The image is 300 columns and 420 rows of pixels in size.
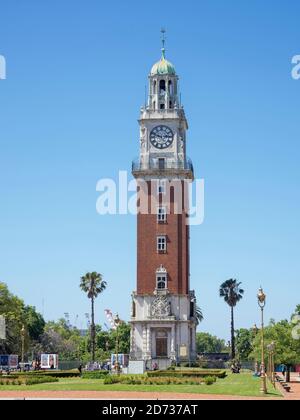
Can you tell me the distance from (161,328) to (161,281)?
17.5 feet

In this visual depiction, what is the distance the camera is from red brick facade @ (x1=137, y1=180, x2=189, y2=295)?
299 feet

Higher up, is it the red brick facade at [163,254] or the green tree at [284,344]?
the red brick facade at [163,254]

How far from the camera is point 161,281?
3585 inches

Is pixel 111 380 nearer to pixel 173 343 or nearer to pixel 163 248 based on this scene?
pixel 173 343

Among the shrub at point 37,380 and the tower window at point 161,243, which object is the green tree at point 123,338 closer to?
the tower window at point 161,243

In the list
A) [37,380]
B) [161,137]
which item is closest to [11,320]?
[161,137]

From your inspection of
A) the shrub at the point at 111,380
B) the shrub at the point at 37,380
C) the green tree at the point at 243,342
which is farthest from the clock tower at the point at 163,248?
the green tree at the point at 243,342

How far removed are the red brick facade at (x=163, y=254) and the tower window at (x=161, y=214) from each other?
0.35m

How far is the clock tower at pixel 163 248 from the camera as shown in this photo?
89.9 meters

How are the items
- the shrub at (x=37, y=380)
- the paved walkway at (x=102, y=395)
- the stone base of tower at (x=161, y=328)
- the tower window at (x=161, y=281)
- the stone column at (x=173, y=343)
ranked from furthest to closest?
the tower window at (x=161, y=281), the stone base of tower at (x=161, y=328), the stone column at (x=173, y=343), the shrub at (x=37, y=380), the paved walkway at (x=102, y=395)

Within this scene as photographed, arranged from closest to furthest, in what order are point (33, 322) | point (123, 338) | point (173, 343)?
point (173, 343), point (33, 322), point (123, 338)

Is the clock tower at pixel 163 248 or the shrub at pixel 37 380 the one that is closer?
the shrub at pixel 37 380
